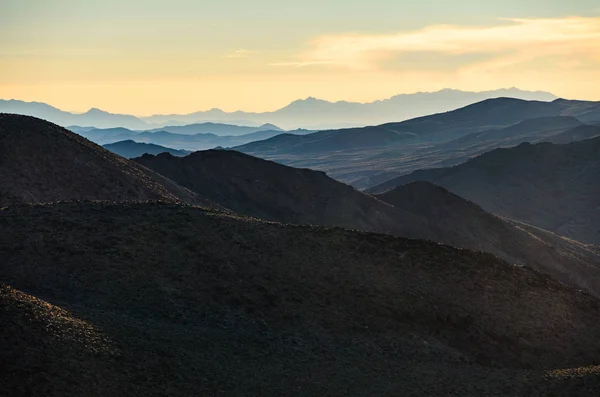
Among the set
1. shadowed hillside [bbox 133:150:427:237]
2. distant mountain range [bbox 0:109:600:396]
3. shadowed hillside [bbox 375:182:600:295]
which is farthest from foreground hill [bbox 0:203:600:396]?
shadowed hillside [bbox 133:150:427:237]

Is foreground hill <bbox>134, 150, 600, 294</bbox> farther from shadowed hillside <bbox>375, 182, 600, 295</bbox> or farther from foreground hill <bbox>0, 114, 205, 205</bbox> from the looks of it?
foreground hill <bbox>0, 114, 205, 205</bbox>

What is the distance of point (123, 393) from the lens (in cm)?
1812

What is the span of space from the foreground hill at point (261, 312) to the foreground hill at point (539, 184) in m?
81.3

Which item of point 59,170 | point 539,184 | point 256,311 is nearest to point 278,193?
point 59,170

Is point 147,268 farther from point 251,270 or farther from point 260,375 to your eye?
point 260,375

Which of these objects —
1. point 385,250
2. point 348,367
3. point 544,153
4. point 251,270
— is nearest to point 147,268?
point 251,270

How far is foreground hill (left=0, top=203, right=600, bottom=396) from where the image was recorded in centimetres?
1996

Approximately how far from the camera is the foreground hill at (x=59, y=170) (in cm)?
4597

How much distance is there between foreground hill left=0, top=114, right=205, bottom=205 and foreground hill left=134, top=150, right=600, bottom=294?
579 inches

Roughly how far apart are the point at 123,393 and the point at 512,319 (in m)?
19.5

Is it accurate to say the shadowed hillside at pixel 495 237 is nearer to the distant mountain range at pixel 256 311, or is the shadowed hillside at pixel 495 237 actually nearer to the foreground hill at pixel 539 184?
the distant mountain range at pixel 256 311

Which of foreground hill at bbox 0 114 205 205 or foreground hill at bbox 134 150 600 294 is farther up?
foreground hill at bbox 0 114 205 205

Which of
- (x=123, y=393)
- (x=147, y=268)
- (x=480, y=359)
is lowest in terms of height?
(x=480, y=359)

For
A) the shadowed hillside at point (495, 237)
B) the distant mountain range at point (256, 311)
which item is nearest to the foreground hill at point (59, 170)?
the distant mountain range at point (256, 311)
